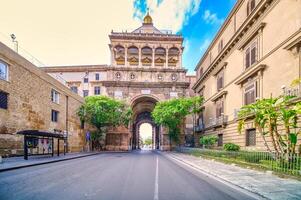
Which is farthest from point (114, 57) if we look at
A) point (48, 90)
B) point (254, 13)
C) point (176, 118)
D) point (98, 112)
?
point (254, 13)

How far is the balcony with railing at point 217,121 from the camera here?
26.4 m

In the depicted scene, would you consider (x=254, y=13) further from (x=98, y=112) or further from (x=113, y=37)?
(x=113, y=37)

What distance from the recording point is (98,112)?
120 ft

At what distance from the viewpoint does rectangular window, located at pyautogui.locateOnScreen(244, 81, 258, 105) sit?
67.2 feet

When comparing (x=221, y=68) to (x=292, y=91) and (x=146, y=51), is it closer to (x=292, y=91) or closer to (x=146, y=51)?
(x=292, y=91)

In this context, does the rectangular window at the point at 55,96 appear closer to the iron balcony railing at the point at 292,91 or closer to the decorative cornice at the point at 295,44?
the iron balcony railing at the point at 292,91

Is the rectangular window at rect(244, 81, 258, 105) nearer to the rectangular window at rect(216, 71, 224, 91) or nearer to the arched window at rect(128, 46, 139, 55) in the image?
the rectangular window at rect(216, 71, 224, 91)

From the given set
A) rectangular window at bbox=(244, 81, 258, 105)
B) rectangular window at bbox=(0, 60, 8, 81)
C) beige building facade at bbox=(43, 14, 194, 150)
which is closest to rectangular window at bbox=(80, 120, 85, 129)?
beige building facade at bbox=(43, 14, 194, 150)

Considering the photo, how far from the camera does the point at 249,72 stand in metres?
20.7

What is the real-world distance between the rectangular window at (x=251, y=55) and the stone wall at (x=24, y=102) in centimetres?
2041

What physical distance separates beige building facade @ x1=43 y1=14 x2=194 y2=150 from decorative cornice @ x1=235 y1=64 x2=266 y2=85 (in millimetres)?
26040

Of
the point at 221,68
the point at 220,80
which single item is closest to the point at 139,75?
the point at 220,80

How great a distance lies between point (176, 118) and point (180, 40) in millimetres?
20395

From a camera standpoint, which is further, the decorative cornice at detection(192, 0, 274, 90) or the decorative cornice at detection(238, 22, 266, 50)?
the decorative cornice at detection(238, 22, 266, 50)
